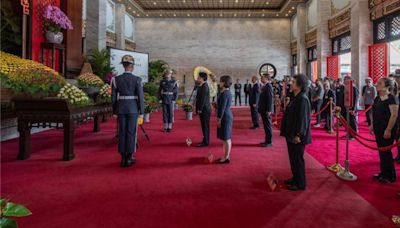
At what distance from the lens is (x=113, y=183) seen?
387cm

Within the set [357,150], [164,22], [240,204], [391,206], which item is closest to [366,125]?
[357,150]

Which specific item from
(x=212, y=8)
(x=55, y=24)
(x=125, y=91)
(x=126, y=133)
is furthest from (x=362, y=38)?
(x=212, y=8)

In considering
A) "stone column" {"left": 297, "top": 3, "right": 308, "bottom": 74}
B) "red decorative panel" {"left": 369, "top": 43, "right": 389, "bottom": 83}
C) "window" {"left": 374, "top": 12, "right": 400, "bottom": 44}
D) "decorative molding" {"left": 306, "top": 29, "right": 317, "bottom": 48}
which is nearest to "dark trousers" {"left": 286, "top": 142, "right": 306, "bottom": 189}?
"window" {"left": 374, "top": 12, "right": 400, "bottom": 44}

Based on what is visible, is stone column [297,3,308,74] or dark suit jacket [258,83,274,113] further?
stone column [297,3,308,74]

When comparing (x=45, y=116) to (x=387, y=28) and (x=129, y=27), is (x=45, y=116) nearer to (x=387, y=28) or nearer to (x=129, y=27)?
(x=387, y=28)

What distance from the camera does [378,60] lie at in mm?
11078

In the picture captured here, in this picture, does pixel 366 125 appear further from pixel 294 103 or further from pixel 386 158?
pixel 294 103

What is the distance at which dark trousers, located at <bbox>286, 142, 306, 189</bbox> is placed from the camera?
12.1ft

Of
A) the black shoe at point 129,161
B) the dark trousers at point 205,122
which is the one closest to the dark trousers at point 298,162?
the black shoe at point 129,161

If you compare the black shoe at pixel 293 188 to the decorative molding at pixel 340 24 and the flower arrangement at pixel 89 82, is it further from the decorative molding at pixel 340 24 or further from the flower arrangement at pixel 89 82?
the decorative molding at pixel 340 24

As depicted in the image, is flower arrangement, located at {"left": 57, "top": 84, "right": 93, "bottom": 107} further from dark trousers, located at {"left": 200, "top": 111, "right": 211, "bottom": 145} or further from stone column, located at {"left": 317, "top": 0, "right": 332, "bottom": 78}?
stone column, located at {"left": 317, "top": 0, "right": 332, "bottom": 78}

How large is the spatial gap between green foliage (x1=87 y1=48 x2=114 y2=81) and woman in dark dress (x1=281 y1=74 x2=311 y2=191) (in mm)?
8192

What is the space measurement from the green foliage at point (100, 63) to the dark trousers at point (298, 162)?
8.28 metres

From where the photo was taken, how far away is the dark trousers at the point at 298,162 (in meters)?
3.69
